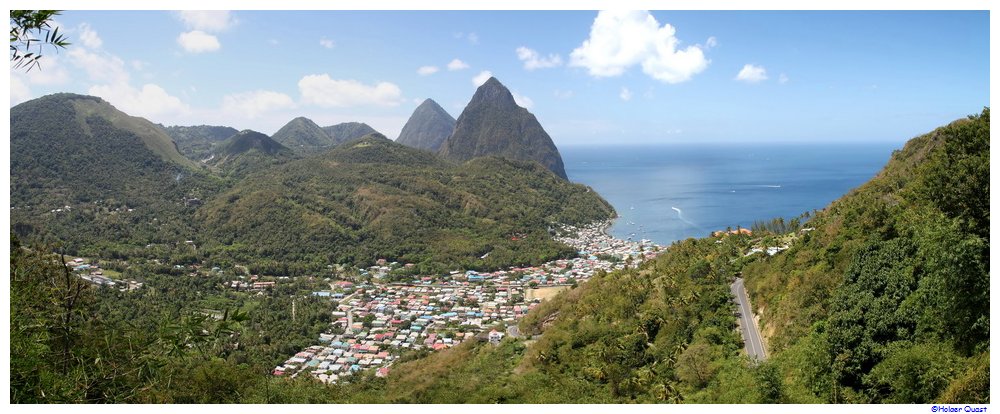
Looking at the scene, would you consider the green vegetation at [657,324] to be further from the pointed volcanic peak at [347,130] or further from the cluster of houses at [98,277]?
the pointed volcanic peak at [347,130]

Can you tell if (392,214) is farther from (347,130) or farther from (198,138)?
(347,130)

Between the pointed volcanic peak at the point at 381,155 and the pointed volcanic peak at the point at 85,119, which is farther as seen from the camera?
the pointed volcanic peak at the point at 381,155

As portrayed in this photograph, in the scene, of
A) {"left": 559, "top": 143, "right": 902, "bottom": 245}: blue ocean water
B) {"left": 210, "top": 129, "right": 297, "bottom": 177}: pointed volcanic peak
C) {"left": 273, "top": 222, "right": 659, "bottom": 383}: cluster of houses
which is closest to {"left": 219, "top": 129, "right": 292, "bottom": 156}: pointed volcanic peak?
{"left": 210, "top": 129, "right": 297, "bottom": 177}: pointed volcanic peak

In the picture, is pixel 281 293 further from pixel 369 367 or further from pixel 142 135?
pixel 142 135

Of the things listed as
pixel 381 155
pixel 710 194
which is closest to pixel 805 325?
pixel 710 194

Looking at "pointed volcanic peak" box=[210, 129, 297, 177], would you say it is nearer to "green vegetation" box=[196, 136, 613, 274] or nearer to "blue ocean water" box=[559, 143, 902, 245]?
"green vegetation" box=[196, 136, 613, 274]

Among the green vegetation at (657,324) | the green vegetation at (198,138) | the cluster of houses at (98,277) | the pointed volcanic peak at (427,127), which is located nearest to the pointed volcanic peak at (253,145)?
the green vegetation at (198,138)
